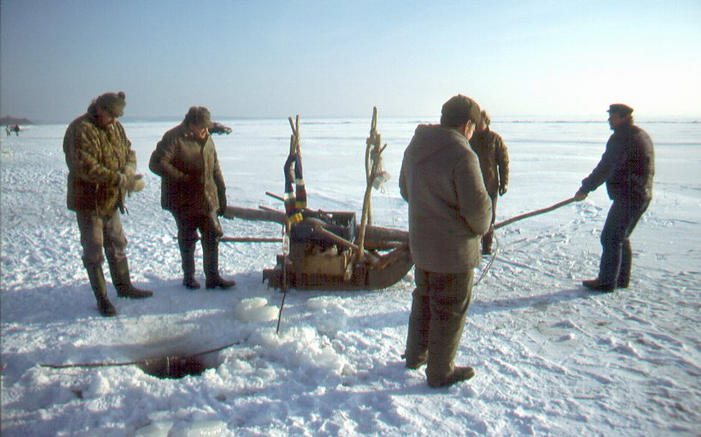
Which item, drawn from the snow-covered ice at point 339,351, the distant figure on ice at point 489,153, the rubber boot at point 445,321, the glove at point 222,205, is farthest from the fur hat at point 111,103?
the distant figure on ice at point 489,153

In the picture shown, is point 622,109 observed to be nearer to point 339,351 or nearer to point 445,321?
point 445,321

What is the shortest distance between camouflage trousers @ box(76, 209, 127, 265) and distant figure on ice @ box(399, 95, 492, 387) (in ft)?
8.35

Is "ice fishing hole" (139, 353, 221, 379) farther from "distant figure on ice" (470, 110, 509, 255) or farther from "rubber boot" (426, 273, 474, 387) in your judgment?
"distant figure on ice" (470, 110, 509, 255)

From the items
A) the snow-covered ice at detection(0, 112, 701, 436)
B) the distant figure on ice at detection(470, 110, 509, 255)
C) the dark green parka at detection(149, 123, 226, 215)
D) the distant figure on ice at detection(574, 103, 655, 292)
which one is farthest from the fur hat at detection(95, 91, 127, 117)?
the distant figure on ice at detection(574, 103, 655, 292)

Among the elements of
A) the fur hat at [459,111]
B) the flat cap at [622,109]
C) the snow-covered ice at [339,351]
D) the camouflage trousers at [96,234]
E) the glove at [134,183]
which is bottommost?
the snow-covered ice at [339,351]

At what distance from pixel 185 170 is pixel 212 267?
3.17ft

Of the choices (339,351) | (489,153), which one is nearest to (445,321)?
(339,351)

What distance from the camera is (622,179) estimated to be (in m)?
4.21

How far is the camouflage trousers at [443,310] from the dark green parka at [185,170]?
2261 millimetres

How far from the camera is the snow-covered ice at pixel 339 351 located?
251 centimetres

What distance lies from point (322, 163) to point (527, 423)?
15.9 metres

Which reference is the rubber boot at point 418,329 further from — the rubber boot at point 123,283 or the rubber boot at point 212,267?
the rubber boot at point 123,283

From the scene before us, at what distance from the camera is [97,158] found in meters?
3.55

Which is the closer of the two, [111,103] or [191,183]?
[111,103]
